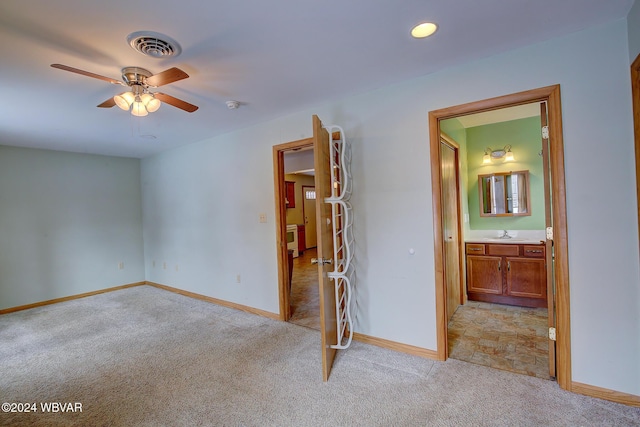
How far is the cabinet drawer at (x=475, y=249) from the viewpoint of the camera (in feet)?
12.6

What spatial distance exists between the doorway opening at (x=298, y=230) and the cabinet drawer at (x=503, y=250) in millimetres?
2355

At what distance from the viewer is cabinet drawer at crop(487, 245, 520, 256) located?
3.64 metres

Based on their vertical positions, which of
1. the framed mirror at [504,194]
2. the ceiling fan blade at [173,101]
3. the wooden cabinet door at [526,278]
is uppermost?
the ceiling fan blade at [173,101]

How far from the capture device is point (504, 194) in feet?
13.4

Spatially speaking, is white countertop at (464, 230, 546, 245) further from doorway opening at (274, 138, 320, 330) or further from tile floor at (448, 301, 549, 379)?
doorway opening at (274, 138, 320, 330)

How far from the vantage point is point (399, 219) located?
2.64m

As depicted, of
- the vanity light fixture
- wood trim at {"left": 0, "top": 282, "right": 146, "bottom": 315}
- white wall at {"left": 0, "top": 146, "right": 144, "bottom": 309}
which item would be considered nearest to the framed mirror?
the vanity light fixture

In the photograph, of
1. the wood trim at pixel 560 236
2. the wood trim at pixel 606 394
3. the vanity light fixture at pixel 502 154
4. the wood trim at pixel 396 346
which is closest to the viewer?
the wood trim at pixel 606 394

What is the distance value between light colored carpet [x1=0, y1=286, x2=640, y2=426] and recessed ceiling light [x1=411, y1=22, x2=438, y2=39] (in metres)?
2.39

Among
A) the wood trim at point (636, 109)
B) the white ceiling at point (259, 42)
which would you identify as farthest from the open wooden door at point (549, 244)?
the white ceiling at point (259, 42)

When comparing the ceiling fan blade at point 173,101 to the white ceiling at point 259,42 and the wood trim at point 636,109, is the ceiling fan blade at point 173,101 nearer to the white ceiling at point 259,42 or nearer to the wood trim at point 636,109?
the white ceiling at point 259,42

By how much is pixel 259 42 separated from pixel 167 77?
2.10 ft

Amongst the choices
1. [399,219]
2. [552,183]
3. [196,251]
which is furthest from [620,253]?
[196,251]

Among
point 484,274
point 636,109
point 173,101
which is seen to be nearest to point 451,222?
point 484,274
